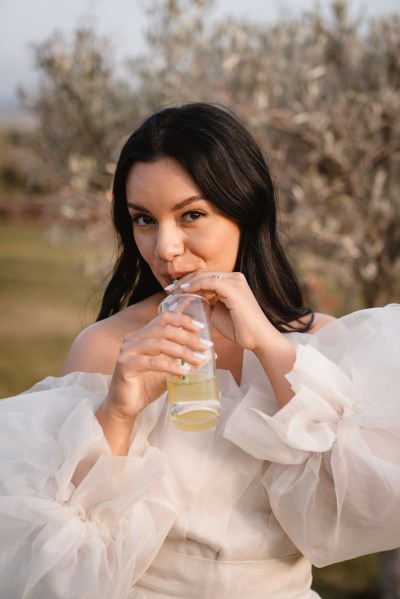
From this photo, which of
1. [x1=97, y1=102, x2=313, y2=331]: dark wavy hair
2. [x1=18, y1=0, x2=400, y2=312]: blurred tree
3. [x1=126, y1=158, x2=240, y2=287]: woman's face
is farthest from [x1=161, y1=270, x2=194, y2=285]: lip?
[x1=18, y1=0, x2=400, y2=312]: blurred tree

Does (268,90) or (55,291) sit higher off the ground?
(268,90)

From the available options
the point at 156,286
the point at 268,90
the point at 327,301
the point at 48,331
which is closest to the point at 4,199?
the point at 48,331

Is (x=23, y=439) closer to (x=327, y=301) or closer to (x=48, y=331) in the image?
(x=327, y=301)

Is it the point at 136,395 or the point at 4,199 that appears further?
the point at 4,199

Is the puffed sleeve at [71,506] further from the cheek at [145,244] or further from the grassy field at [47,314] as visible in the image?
the grassy field at [47,314]

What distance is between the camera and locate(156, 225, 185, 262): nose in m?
2.09

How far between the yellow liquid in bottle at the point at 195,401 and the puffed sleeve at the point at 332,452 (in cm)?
19

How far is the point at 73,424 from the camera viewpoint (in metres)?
1.91

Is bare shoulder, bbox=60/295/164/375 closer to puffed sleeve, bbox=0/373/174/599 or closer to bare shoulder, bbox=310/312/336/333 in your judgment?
puffed sleeve, bbox=0/373/174/599

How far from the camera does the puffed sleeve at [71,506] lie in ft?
5.82

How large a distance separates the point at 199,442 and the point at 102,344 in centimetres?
50

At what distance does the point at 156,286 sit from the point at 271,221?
495mm

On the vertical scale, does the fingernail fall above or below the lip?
below

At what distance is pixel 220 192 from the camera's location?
2191 mm
